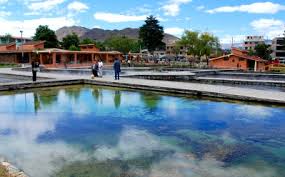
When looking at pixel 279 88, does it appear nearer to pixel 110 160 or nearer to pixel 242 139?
pixel 242 139

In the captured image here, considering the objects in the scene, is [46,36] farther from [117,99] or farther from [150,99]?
[150,99]

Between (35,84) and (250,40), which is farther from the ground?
(250,40)

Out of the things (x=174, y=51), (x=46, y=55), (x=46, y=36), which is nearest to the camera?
(x=46, y=55)

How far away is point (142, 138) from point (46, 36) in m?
61.4

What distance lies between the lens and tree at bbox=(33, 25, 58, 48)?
64.1 m

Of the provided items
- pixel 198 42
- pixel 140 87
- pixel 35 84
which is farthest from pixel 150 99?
pixel 198 42

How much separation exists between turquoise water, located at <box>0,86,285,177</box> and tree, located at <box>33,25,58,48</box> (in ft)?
178

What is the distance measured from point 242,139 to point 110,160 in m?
3.42

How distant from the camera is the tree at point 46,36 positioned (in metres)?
64.1

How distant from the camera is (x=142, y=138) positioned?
7590 mm

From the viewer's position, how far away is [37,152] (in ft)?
21.4

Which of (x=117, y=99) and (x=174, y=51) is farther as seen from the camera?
(x=174, y=51)

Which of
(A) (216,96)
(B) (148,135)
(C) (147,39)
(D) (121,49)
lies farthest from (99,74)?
(D) (121,49)

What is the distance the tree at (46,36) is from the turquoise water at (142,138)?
178 feet
